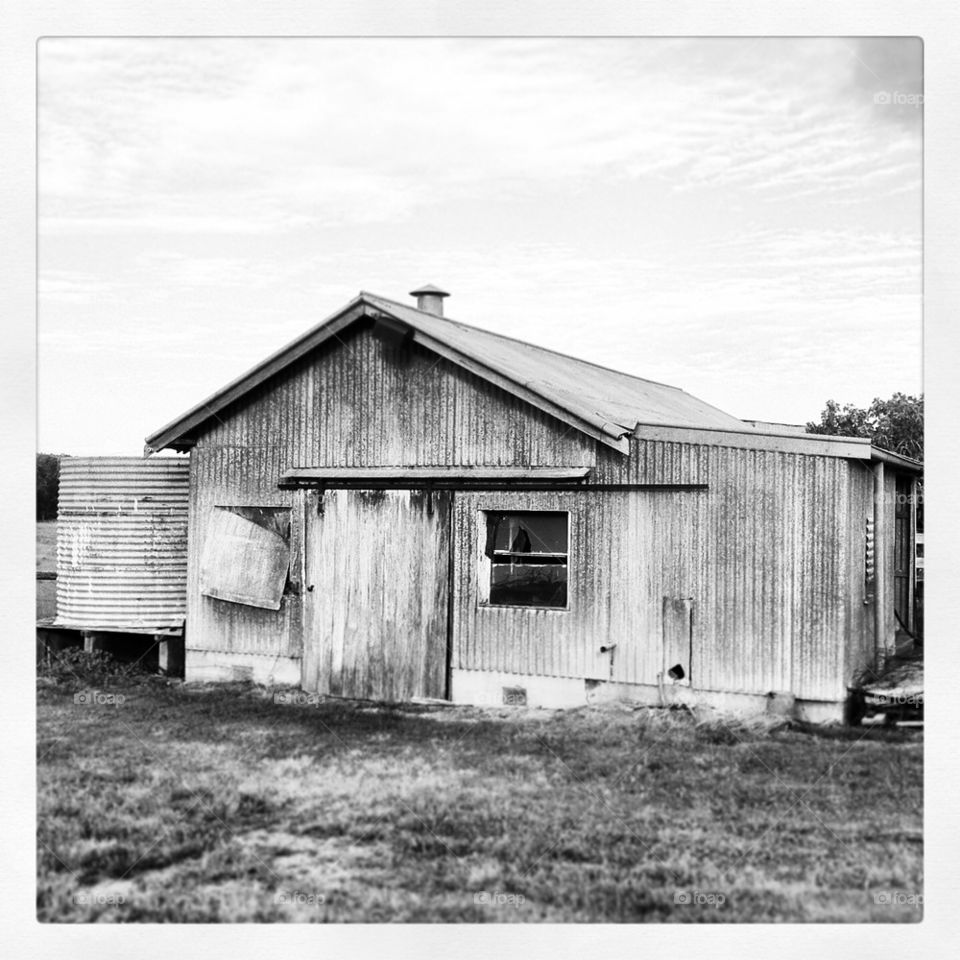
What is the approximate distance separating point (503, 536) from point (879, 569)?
511cm

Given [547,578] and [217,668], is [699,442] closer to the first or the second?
[547,578]

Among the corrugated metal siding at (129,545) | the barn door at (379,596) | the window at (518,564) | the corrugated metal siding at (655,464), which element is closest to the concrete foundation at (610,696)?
the barn door at (379,596)

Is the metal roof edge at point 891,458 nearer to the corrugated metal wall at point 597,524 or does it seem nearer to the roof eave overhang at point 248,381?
the corrugated metal wall at point 597,524

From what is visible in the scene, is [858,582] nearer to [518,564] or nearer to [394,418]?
[518,564]

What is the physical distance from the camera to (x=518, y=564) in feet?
46.2

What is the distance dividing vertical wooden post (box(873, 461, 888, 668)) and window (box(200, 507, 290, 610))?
795 centimetres

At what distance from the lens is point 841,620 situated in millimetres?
12258

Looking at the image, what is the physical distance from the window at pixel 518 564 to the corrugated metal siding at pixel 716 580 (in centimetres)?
30

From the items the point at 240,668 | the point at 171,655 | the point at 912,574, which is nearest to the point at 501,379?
the point at 240,668

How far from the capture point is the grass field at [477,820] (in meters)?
7.91

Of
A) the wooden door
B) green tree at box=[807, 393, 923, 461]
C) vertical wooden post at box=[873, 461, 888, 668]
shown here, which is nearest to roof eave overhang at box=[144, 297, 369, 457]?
vertical wooden post at box=[873, 461, 888, 668]

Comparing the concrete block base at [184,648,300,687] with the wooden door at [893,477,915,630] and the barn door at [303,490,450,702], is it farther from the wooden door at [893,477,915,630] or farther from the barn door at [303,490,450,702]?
the wooden door at [893,477,915,630]
